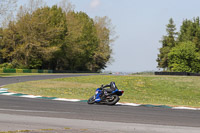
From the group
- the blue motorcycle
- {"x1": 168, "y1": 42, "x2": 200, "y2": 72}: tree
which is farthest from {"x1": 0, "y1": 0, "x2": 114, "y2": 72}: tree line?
the blue motorcycle

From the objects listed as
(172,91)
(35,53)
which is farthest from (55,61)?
(172,91)

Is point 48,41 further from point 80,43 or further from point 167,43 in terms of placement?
point 167,43

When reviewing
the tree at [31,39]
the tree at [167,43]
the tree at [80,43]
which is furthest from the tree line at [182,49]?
the tree at [31,39]

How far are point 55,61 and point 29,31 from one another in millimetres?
15059

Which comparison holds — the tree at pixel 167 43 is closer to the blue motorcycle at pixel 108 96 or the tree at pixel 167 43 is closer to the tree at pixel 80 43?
the tree at pixel 80 43

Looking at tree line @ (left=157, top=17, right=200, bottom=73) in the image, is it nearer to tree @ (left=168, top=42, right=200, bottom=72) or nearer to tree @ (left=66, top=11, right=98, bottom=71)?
tree @ (left=168, top=42, right=200, bottom=72)

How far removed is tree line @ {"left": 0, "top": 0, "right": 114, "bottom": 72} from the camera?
7250 centimetres

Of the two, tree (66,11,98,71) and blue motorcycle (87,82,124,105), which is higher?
tree (66,11,98,71)

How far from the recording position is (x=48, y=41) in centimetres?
7319

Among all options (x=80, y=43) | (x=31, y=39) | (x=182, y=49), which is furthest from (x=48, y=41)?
(x=182, y=49)

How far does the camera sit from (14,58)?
74.1 meters

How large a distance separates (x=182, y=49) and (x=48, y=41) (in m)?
45.7

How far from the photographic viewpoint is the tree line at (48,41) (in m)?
72.5

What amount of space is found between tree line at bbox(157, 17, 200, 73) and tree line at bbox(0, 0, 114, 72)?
2359 cm
